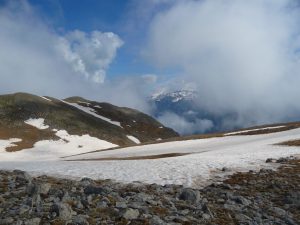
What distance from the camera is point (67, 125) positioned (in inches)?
5069

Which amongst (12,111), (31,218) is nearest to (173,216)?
(31,218)

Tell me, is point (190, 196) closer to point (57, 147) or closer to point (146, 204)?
point (146, 204)

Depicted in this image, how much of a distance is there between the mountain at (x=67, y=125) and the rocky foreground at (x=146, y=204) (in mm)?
87800

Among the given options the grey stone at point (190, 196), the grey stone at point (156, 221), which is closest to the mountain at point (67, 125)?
the grey stone at point (190, 196)

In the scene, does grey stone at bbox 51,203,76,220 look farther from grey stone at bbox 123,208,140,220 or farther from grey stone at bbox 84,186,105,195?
grey stone at bbox 84,186,105,195

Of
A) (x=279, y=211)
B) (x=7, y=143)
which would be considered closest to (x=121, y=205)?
(x=279, y=211)

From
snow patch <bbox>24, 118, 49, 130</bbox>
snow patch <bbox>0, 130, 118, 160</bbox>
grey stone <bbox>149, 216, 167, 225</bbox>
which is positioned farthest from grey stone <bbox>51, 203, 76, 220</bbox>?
snow patch <bbox>24, 118, 49, 130</bbox>

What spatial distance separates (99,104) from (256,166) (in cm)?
15897

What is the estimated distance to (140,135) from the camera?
15188 centimetres

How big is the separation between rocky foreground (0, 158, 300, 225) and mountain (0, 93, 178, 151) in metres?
87.8

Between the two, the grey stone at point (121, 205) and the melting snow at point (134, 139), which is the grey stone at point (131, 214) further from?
the melting snow at point (134, 139)

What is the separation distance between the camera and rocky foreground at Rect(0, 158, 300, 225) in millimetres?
13807

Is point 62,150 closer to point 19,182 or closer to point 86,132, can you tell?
point 86,132

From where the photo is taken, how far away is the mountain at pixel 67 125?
115m
